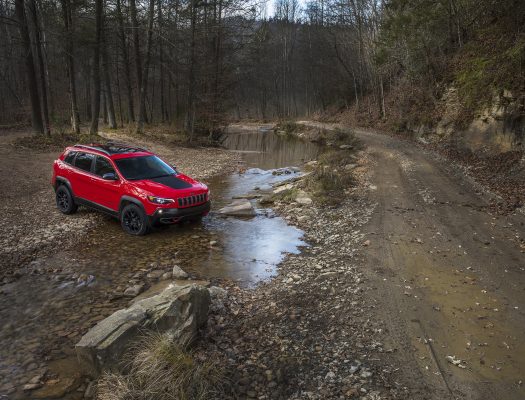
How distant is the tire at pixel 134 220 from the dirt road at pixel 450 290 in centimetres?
552

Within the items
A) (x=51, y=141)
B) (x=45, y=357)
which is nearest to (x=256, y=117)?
(x=51, y=141)

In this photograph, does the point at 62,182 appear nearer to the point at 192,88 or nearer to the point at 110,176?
the point at 110,176

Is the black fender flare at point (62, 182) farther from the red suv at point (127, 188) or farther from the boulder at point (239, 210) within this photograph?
the boulder at point (239, 210)

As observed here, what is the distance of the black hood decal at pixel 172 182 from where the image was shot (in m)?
10.6

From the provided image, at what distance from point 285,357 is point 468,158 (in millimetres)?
16186

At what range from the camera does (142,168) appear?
11.1 m

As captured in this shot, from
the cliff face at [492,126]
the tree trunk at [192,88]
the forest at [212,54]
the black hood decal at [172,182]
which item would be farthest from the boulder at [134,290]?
the tree trunk at [192,88]

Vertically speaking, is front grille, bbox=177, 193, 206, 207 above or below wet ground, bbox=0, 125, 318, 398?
above

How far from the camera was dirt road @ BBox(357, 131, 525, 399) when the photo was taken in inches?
197

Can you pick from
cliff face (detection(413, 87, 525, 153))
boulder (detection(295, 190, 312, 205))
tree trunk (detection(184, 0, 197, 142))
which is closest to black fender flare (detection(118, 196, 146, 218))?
boulder (detection(295, 190, 312, 205))

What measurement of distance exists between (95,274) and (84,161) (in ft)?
14.5

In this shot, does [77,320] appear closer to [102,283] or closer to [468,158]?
[102,283]

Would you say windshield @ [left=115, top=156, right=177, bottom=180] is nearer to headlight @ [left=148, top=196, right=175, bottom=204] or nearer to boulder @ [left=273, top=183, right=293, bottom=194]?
headlight @ [left=148, top=196, right=175, bottom=204]

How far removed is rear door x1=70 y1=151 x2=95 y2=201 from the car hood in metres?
1.72
